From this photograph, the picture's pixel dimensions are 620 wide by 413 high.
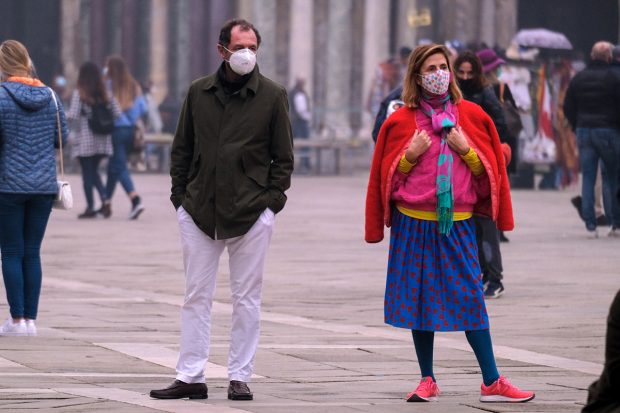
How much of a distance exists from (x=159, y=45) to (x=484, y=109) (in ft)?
102

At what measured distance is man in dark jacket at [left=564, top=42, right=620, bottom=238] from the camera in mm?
18062

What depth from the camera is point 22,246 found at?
1070cm

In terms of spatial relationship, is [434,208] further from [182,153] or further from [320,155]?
[320,155]

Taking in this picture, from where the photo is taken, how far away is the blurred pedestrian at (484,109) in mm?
12266

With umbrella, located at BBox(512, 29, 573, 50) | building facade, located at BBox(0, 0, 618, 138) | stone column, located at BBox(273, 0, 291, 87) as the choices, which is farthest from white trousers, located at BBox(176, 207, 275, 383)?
stone column, located at BBox(273, 0, 291, 87)

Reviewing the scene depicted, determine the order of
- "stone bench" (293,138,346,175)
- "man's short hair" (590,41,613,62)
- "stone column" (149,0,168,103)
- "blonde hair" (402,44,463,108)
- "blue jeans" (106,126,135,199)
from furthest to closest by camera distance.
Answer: "stone column" (149,0,168,103) → "stone bench" (293,138,346,175) → "blue jeans" (106,126,135,199) → "man's short hair" (590,41,613,62) → "blonde hair" (402,44,463,108)

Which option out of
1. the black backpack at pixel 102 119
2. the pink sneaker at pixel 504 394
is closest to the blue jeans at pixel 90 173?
the black backpack at pixel 102 119

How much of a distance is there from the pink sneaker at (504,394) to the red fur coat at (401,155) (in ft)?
2.34

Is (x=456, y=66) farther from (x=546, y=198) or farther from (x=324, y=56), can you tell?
(x=324, y=56)

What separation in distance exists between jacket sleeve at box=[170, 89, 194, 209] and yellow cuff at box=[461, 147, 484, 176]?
1.19 m

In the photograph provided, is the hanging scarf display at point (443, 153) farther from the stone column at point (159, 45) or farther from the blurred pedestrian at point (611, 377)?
the stone column at point (159, 45)

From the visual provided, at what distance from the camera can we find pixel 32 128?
10711 millimetres

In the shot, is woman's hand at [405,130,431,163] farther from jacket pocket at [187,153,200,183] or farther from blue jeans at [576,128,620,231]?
blue jeans at [576,128,620,231]

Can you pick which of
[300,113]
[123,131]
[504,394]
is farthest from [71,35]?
[504,394]
